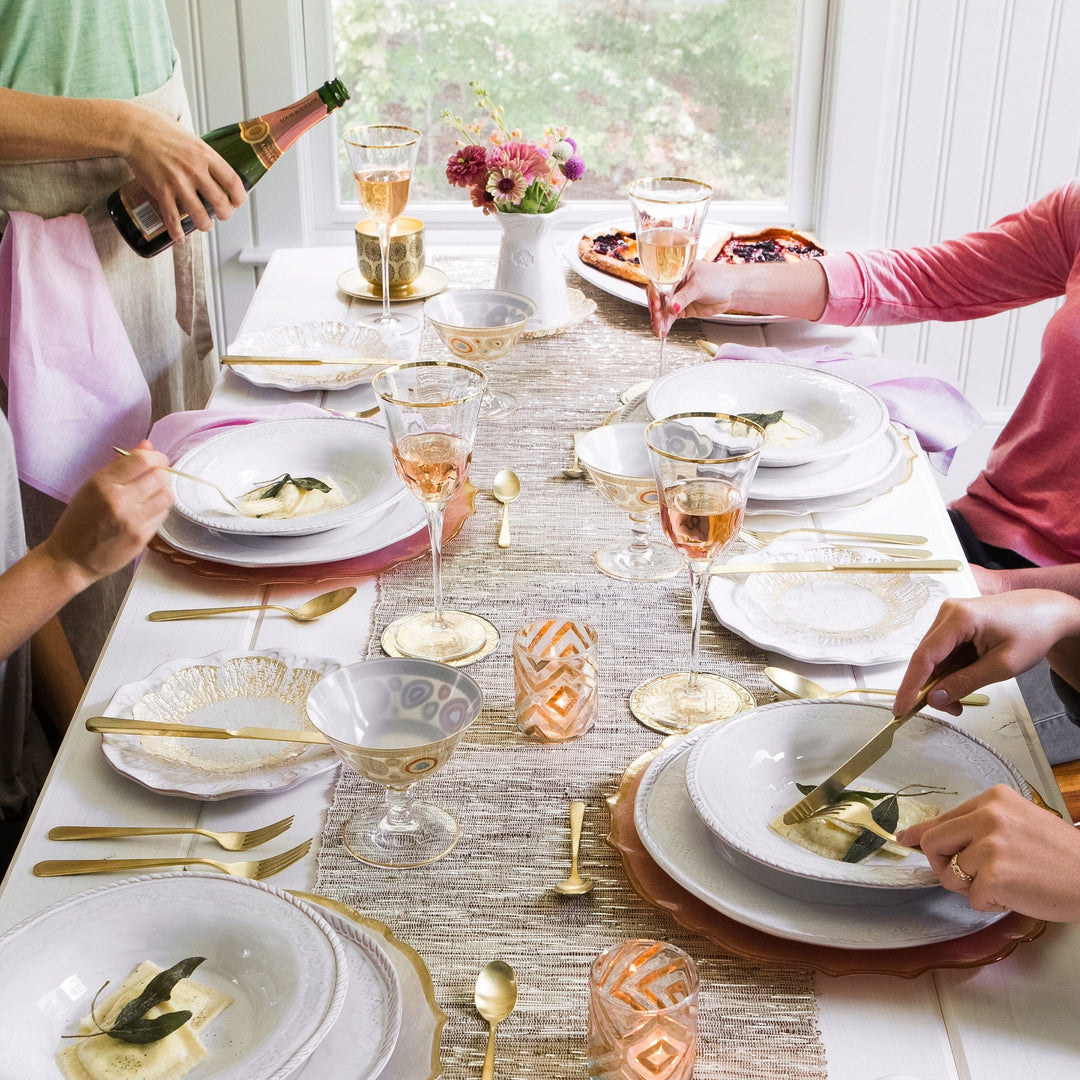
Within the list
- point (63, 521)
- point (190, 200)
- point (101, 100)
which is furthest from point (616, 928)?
point (101, 100)

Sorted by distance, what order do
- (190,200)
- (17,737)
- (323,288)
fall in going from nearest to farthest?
(17,737)
(190,200)
(323,288)

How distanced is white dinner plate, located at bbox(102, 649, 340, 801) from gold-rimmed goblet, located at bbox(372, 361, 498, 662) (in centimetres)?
11

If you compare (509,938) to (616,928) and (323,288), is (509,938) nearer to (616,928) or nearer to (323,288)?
(616,928)

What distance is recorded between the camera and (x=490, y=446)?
1437 mm

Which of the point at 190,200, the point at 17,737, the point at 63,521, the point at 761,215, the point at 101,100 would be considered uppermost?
the point at 101,100

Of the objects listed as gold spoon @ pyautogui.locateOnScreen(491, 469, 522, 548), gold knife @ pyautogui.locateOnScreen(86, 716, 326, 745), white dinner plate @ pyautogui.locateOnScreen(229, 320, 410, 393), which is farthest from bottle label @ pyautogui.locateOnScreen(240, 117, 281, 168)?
gold knife @ pyautogui.locateOnScreen(86, 716, 326, 745)

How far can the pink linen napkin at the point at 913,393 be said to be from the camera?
147cm

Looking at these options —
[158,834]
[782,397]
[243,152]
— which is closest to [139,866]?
[158,834]

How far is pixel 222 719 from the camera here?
0.94 m

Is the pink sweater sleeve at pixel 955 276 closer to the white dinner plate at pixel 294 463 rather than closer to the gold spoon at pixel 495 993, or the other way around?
the white dinner plate at pixel 294 463

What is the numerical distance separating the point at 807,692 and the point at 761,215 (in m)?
1.91

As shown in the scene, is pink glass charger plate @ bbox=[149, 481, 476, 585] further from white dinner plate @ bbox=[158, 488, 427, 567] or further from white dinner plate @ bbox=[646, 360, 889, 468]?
white dinner plate @ bbox=[646, 360, 889, 468]

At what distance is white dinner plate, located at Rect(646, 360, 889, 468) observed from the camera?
1398 mm

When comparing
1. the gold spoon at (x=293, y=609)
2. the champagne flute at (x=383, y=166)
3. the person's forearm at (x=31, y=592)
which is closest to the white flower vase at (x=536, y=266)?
the champagne flute at (x=383, y=166)
